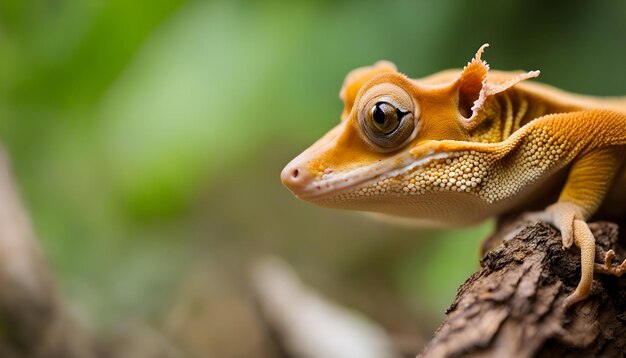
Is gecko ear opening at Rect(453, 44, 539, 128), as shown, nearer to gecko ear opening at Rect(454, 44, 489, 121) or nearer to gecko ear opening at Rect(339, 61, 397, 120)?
gecko ear opening at Rect(454, 44, 489, 121)

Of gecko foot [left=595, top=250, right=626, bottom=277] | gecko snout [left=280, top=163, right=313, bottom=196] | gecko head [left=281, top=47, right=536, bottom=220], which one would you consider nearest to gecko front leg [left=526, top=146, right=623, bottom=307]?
gecko foot [left=595, top=250, right=626, bottom=277]

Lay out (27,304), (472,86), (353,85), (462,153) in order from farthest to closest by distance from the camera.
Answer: (27,304) → (353,85) → (472,86) → (462,153)

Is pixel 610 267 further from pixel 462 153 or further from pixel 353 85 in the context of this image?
pixel 353 85

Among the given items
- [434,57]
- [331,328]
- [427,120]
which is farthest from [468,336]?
[434,57]

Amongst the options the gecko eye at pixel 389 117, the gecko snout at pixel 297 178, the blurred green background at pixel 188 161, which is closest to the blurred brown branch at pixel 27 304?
the blurred green background at pixel 188 161

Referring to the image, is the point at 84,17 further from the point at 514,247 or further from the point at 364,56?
the point at 514,247

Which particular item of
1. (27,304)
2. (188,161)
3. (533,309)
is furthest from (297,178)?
(188,161)

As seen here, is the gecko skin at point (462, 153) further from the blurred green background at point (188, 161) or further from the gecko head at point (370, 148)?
the blurred green background at point (188, 161)

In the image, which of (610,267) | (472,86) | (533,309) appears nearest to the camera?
(533,309)
